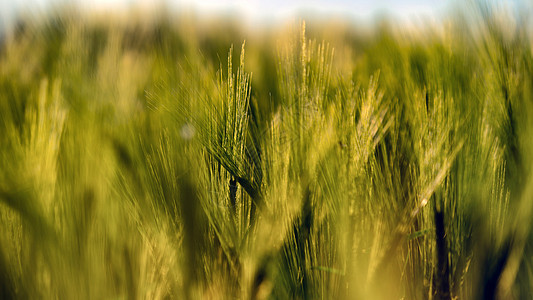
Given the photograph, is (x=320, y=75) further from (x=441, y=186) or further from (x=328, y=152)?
(x=441, y=186)

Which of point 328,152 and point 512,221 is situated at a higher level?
point 328,152

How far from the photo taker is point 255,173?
57cm

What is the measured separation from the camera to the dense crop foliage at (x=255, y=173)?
535 millimetres

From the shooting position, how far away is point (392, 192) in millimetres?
628

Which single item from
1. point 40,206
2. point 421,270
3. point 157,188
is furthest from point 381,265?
point 40,206

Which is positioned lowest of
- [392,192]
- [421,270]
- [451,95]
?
[421,270]

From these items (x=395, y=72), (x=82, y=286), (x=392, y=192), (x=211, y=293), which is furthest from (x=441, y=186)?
(x=82, y=286)

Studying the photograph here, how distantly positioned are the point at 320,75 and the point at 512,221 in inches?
15.1

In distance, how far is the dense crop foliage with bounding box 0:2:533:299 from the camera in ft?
1.75

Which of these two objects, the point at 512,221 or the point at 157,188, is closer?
the point at 157,188

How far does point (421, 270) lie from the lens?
0.66 m

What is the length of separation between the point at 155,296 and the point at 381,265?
1.04ft

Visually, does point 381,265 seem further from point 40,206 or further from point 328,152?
point 40,206

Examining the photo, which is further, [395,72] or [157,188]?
[395,72]
